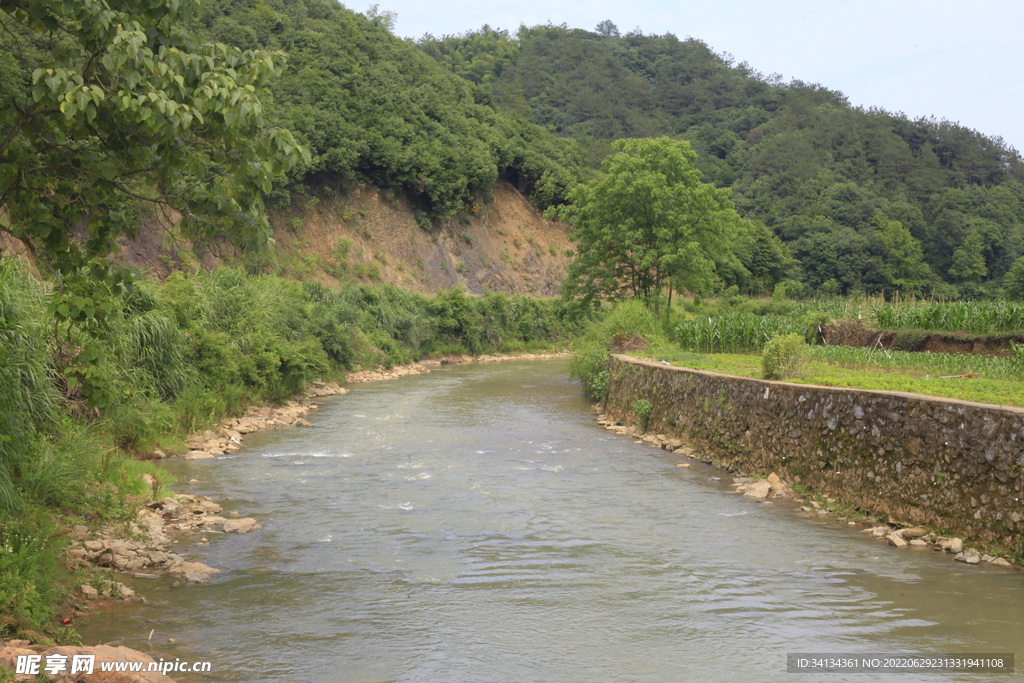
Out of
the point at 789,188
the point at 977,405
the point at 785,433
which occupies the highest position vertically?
the point at 789,188

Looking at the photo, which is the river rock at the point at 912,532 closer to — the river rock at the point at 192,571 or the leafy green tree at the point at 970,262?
the river rock at the point at 192,571

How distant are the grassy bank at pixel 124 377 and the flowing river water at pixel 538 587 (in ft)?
3.05

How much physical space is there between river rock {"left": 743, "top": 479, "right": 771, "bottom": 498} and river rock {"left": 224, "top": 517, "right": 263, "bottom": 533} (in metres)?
7.34

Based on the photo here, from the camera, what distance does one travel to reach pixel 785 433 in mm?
12523

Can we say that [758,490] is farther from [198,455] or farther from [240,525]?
[198,455]

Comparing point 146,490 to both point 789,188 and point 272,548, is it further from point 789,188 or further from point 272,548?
point 789,188

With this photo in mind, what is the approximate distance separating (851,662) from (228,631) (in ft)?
17.7

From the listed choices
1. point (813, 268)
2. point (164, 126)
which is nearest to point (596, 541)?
point (164, 126)

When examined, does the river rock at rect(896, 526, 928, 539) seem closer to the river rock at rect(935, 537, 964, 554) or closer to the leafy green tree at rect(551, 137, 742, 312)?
the river rock at rect(935, 537, 964, 554)

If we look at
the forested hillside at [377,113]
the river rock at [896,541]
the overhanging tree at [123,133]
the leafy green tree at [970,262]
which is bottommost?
the river rock at [896,541]

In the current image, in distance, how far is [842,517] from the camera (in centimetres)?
1061

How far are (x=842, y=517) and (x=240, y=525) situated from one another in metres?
8.12

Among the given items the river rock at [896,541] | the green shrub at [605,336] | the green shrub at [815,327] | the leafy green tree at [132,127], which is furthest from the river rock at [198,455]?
the green shrub at [815,327]

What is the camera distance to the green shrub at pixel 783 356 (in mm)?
13773
